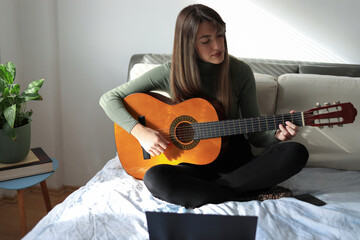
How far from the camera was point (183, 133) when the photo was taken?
59.1 inches

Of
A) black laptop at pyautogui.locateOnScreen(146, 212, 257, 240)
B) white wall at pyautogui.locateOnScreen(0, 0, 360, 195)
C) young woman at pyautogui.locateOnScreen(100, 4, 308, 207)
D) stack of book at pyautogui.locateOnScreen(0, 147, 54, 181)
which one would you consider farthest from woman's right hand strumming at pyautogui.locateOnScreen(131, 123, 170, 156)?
white wall at pyautogui.locateOnScreen(0, 0, 360, 195)

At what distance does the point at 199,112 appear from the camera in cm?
149

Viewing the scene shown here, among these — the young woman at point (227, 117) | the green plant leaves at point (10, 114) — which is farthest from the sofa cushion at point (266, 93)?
the green plant leaves at point (10, 114)

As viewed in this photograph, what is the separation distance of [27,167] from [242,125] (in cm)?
96

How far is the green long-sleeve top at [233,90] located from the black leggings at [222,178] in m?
0.15

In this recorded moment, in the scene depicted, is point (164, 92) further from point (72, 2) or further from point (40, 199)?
point (40, 199)

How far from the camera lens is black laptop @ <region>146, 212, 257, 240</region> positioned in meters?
0.85

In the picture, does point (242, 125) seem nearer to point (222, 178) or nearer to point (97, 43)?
point (222, 178)

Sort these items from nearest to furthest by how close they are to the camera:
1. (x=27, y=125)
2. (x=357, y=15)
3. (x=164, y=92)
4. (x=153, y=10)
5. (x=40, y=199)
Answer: (x=27, y=125)
(x=164, y=92)
(x=357, y=15)
(x=153, y=10)
(x=40, y=199)

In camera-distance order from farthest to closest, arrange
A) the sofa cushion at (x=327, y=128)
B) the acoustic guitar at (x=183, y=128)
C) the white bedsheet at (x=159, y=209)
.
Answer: the sofa cushion at (x=327, y=128) < the acoustic guitar at (x=183, y=128) < the white bedsheet at (x=159, y=209)

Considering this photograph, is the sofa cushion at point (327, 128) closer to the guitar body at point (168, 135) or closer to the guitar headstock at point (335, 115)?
the guitar headstock at point (335, 115)

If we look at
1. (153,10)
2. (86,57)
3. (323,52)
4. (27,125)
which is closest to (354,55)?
(323,52)

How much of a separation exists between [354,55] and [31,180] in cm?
172

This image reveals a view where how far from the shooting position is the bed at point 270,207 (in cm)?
109
